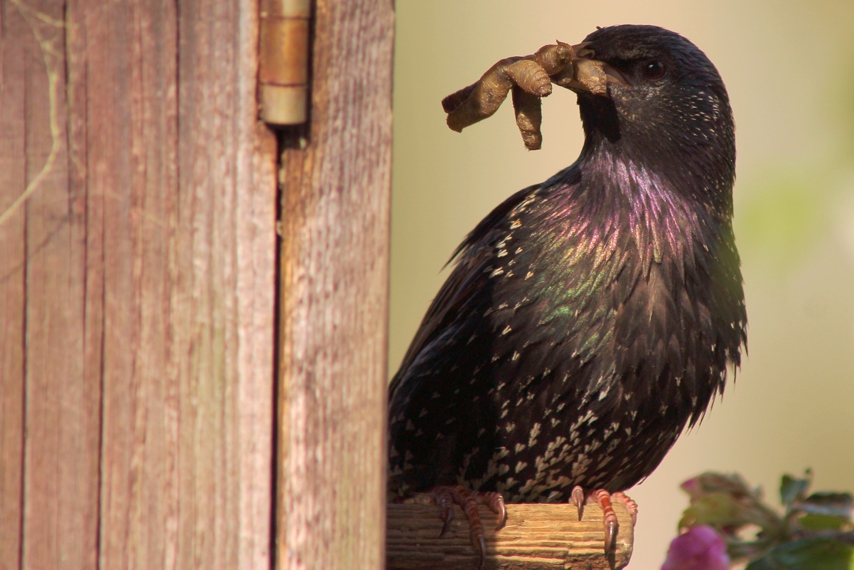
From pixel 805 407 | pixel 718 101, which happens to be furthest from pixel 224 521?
pixel 805 407

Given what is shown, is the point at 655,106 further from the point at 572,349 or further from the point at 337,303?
the point at 337,303

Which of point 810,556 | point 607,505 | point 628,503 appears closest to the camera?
point 810,556

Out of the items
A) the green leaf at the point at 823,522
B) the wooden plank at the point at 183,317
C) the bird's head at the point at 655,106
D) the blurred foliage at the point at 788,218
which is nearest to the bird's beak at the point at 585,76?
the bird's head at the point at 655,106

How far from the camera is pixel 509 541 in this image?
183 cm

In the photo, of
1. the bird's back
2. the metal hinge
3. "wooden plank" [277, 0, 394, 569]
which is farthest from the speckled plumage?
the metal hinge

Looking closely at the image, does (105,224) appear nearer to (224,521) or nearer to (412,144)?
(224,521)

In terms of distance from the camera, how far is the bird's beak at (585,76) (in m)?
2.26

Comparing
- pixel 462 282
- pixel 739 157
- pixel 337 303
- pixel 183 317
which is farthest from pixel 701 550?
pixel 739 157

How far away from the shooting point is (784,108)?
11.9ft

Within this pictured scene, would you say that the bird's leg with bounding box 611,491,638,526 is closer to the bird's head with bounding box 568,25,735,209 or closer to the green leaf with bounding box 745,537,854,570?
the bird's head with bounding box 568,25,735,209

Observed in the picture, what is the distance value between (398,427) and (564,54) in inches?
37.7

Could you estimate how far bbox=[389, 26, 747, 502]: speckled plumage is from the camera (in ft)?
7.41

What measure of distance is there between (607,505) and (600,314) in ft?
1.35

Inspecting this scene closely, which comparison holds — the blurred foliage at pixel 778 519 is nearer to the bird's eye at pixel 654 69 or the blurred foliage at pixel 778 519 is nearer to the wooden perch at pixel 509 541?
the wooden perch at pixel 509 541
